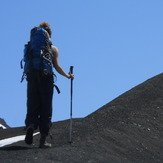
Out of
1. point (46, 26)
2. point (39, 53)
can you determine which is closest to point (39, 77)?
point (39, 53)

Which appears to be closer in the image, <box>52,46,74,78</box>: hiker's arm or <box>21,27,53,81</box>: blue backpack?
<box>21,27,53,81</box>: blue backpack

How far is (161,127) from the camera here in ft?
58.6

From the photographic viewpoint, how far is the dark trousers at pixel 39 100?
1199 centimetres

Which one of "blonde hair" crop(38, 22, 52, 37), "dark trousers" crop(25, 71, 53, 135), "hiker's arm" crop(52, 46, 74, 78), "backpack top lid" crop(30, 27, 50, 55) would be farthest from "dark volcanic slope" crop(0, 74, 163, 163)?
"blonde hair" crop(38, 22, 52, 37)

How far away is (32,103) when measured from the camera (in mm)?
12117

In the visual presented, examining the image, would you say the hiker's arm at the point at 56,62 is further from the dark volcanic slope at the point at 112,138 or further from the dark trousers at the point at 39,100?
the dark volcanic slope at the point at 112,138

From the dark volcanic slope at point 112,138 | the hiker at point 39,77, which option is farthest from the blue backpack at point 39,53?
the dark volcanic slope at point 112,138

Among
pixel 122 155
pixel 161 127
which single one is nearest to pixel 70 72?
pixel 122 155

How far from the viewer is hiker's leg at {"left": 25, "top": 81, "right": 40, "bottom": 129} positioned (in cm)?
1208

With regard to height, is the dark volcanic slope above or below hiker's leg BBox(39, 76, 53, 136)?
below

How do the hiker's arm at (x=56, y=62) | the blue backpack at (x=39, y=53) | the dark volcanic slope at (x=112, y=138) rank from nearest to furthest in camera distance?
the dark volcanic slope at (x=112, y=138)
the blue backpack at (x=39, y=53)
the hiker's arm at (x=56, y=62)

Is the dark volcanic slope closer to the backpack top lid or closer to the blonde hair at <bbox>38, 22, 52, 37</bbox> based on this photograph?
the backpack top lid

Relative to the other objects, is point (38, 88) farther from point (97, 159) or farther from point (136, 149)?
point (136, 149)

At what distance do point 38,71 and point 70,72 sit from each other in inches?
49.3
